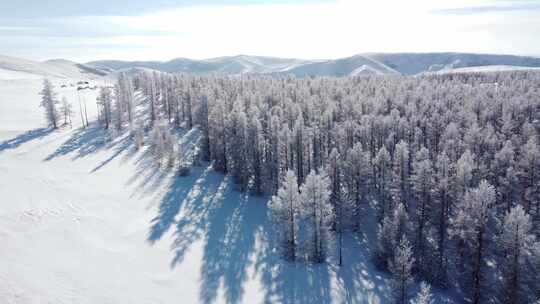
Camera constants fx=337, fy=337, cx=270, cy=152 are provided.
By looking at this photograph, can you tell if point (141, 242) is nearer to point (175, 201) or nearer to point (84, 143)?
point (175, 201)

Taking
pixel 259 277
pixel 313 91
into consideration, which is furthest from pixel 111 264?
pixel 313 91

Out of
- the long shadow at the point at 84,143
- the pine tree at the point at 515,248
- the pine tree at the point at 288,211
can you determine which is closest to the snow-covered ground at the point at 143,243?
the pine tree at the point at 288,211

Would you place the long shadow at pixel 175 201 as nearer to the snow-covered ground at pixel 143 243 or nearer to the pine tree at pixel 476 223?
the snow-covered ground at pixel 143 243

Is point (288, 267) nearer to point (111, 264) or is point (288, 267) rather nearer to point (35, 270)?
point (111, 264)

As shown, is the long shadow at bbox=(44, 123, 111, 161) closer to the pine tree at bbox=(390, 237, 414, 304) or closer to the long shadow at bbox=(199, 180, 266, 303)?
the long shadow at bbox=(199, 180, 266, 303)

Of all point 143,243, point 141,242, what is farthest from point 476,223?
point 141,242


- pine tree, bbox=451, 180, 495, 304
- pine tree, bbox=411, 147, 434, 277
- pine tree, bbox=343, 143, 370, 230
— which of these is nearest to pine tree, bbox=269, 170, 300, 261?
pine tree, bbox=343, 143, 370, 230
